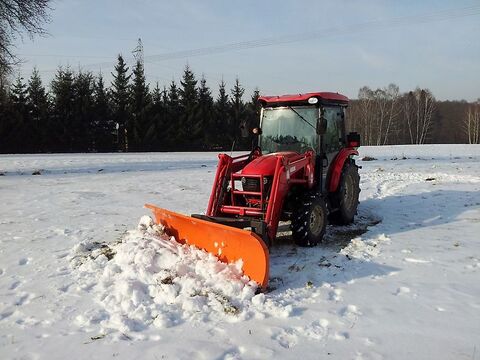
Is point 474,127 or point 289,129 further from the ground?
point 474,127

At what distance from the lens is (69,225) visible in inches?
321

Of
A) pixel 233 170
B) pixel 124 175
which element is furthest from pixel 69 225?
pixel 124 175

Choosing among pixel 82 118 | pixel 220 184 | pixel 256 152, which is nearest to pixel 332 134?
pixel 256 152

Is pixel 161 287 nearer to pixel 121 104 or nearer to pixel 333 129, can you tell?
pixel 333 129

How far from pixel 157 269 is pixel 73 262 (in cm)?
135

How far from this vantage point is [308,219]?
6.38m

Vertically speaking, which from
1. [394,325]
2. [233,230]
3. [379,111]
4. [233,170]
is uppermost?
[379,111]

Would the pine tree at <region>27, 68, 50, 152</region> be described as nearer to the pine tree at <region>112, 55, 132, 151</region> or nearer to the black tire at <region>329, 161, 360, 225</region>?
the pine tree at <region>112, 55, 132, 151</region>

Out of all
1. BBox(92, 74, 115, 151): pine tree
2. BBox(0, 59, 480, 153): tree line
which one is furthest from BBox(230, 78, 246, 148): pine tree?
BBox(92, 74, 115, 151): pine tree

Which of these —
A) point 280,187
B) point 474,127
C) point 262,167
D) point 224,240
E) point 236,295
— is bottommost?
point 236,295

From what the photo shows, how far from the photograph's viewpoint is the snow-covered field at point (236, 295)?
12.3ft

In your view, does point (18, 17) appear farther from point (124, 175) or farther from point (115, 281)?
point (115, 281)

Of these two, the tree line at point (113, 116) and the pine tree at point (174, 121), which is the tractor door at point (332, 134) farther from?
the pine tree at point (174, 121)

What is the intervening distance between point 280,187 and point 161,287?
221cm
